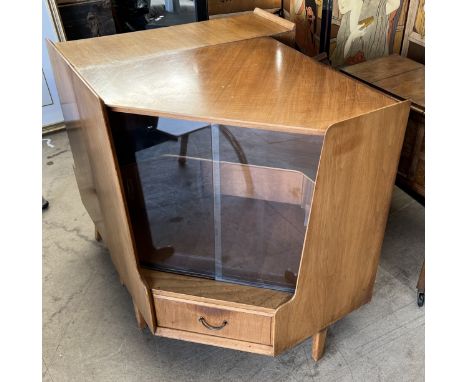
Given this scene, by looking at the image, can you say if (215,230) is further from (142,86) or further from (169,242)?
(142,86)

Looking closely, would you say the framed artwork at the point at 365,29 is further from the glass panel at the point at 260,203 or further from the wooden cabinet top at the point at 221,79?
the glass panel at the point at 260,203

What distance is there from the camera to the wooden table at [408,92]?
1155mm

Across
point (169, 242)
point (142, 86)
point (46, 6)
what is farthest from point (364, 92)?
point (46, 6)

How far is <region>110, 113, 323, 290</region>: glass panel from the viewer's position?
3.07 ft

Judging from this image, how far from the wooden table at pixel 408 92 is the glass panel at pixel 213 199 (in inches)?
16.5

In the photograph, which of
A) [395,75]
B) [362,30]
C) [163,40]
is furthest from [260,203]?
[362,30]

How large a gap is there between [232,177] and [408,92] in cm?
60

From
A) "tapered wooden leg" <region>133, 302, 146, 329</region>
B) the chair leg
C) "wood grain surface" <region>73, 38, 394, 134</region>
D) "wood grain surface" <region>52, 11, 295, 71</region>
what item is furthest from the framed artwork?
"tapered wooden leg" <region>133, 302, 146, 329</region>

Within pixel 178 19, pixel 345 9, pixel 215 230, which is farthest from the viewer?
pixel 178 19

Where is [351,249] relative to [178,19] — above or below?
below

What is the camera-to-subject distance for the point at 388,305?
4.08 ft

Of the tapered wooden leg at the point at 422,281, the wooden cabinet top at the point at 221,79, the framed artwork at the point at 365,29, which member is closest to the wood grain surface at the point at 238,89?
the wooden cabinet top at the point at 221,79

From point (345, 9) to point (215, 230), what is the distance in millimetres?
881

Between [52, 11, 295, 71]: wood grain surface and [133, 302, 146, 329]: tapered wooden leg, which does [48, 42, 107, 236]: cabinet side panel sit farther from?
[133, 302, 146, 329]: tapered wooden leg
